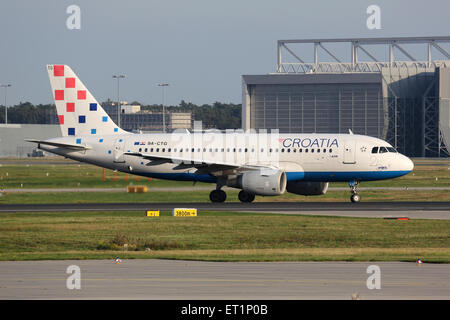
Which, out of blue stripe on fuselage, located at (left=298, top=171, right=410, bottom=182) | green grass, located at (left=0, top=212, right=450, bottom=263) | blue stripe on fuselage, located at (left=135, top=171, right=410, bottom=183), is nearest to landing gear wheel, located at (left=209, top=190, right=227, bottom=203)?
blue stripe on fuselage, located at (left=135, top=171, right=410, bottom=183)

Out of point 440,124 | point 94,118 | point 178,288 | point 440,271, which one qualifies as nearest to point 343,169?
point 94,118

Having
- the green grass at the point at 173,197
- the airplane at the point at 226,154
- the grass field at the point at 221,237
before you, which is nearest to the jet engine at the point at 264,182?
the airplane at the point at 226,154

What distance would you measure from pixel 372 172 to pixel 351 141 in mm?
2273

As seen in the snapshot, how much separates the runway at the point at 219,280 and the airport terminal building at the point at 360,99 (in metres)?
114

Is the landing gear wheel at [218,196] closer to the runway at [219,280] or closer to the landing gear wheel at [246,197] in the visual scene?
the landing gear wheel at [246,197]

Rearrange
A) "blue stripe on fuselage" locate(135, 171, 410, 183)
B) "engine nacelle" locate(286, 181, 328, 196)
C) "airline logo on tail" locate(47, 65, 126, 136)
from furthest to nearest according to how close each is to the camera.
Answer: "airline logo on tail" locate(47, 65, 126, 136), "engine nacelle" locate(286, 181, 328, 196), "blue stripe on fuselage" locate(135, 171, 410, 183)

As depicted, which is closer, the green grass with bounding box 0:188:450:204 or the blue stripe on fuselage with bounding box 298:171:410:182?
the blue stripe on fuselage with bounding box 298:171:410:182

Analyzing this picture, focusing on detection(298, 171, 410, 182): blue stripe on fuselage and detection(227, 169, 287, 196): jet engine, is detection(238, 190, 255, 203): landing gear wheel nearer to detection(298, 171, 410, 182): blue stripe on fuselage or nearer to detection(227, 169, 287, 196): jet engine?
detection(227, 169, 287, 196): jet engine

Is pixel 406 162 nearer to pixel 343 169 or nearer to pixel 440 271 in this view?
pixel 343 169

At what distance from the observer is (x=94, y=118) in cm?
5278

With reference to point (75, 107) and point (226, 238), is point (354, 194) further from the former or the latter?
point (75, 107)

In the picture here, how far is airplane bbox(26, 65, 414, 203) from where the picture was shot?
47.9 metres

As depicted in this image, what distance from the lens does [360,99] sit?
138 m

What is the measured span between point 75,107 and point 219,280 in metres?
35.0
